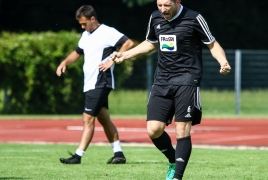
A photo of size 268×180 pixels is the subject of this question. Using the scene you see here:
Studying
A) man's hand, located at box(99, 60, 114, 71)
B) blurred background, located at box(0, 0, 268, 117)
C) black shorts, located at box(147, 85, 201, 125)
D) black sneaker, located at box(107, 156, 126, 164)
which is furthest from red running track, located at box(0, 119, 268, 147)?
black shorts, located at box(147, 85, 201, 125)

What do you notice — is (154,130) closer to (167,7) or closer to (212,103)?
(167,7)

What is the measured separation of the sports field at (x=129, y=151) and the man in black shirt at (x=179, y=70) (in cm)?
92

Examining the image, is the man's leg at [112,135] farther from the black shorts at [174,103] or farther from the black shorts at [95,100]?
the black shorts at [174,103]

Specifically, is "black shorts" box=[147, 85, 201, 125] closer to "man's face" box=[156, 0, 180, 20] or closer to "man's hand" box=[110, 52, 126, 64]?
"man's hand" box=[110, 52, 126, 64]

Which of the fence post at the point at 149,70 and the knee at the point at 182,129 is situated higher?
the knee at the point at 182,129

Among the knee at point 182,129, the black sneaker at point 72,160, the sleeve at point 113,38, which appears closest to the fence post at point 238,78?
the sleeve at point 113,38

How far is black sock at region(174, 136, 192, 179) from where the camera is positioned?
8.50m

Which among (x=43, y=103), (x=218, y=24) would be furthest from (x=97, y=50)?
(x=218, y=24)

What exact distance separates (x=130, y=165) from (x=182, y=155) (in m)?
2.67

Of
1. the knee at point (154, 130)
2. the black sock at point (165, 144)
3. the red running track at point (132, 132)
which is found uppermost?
the knee at point (154, 130)

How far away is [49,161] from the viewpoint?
11625mm

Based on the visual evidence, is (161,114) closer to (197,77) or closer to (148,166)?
(197,77)

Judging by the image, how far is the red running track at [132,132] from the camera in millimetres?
16734

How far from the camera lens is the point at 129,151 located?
45.0 feet
